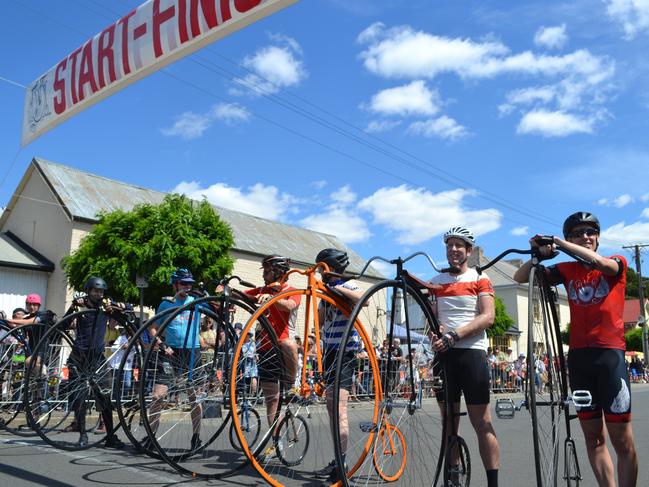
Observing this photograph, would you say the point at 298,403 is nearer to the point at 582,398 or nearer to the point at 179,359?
the point at 179,359

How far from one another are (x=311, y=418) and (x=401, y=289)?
1.47m

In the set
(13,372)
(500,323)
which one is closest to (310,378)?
(13,372)

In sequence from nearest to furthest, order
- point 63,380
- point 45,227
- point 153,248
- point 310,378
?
point 310,378 < point 63,380 < point 153,248 < point 45,227

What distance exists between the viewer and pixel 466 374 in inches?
179

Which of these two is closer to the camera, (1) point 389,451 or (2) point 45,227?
(1) point 389,451

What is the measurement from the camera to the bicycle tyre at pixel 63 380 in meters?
6.76

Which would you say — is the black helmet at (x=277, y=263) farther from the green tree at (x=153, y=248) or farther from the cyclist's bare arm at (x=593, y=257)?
the green tree at (x=153, y=248)

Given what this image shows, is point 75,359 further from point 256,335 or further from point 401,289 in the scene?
point 401,289

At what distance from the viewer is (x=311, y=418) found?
5.34m

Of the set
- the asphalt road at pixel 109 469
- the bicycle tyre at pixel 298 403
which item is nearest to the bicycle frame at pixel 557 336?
the bicycle tyre at pixel 298 403

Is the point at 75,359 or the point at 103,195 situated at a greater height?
the point at 103,195

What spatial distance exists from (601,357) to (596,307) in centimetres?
31

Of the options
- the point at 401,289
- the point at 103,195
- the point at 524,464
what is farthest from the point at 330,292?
the point at 103,195

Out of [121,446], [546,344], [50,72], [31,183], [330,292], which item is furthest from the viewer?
[31,183]
